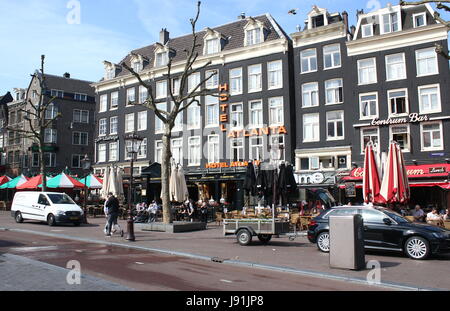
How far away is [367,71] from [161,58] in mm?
21167

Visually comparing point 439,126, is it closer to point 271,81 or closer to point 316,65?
point 316,65

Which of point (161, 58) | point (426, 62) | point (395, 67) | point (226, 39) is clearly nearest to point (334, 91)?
point (395, 67)

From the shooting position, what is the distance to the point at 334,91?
103 ft

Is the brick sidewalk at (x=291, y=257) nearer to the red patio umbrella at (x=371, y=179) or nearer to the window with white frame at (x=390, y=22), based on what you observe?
the red patio umbrella at (x=371, y=179)

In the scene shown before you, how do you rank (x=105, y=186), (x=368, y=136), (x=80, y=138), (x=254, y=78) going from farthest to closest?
(x=80, y=138), (x=254, y=78), (x=368, y=136), (x=105, y=186)

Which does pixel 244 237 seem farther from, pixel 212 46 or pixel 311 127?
pixel 212 46

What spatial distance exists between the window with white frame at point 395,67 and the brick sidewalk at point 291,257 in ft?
57.2

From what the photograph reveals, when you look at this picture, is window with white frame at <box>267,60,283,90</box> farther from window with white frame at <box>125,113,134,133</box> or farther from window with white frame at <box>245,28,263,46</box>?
window with white frame at <box>125,113,134,133</box>

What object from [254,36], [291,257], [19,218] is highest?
[254,36]

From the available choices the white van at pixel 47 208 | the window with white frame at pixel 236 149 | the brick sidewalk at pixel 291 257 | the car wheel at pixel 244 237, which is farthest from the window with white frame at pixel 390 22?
the white van at pixel 47 208

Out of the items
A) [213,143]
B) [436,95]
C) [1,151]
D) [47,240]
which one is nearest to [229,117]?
[213,143]
